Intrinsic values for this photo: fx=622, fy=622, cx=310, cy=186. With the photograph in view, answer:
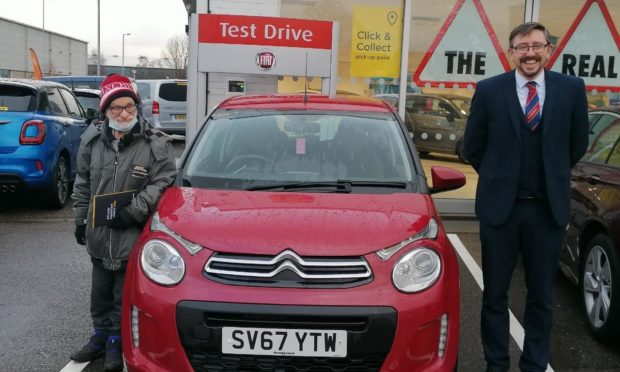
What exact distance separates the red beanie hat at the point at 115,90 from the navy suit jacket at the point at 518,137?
6.29ft

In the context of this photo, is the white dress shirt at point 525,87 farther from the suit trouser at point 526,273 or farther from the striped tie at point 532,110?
the suit trouser at point 526,273

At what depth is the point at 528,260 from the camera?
10.6 feet

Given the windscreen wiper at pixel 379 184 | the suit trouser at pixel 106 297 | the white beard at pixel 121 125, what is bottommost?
the suit trouser at pixel 106 297

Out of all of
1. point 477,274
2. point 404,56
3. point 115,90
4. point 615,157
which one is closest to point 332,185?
point 115,90

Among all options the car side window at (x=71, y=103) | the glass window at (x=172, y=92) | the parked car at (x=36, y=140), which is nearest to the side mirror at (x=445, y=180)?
the parked car at (x=36, y=140)

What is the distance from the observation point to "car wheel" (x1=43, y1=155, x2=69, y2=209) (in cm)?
775

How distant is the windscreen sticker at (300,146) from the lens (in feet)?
11.9

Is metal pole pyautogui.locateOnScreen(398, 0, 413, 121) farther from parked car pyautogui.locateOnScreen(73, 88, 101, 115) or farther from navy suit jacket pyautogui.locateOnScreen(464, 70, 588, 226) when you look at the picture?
parked car pyautogui.locateOnScreen(73, 88, 101, 115)

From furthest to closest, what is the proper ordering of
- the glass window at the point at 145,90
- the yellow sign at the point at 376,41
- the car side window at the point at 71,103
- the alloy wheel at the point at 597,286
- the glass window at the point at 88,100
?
the glass window at the point at 145,90 < the glass window at the point at 88,100 < the car side window at the point at 71,103 < the yellow sign at the point at 376,41 < the alloy wheel at the point at 597,286

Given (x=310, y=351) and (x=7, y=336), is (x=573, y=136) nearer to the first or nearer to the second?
(x=310, y=351)

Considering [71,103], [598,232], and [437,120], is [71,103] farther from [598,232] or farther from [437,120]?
[598,232]

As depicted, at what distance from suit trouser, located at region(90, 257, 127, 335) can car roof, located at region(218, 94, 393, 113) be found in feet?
4.17

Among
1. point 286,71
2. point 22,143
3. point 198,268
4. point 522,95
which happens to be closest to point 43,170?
point 22,143

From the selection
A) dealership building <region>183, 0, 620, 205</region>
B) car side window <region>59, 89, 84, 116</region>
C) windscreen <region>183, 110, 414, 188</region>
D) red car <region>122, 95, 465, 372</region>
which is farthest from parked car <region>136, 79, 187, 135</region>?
red car <region>122, 95, 465, 372</region>
